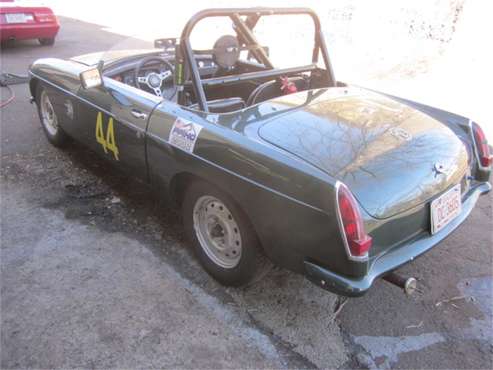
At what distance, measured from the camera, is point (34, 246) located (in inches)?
118

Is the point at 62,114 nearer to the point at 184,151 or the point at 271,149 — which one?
the point at 184,151

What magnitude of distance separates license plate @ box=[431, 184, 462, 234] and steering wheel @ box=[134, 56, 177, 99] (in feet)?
6.96

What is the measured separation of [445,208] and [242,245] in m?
1.15

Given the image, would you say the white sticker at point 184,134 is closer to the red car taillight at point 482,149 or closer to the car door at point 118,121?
the car door at point 118,121

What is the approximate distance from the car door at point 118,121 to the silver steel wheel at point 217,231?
22.7 inches

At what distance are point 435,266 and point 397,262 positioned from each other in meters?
1.02

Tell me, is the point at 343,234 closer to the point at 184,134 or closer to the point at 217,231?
the point at 217,231

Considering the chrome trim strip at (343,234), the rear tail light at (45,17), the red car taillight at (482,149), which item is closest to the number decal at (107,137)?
the chrome trim strip at (343,234)

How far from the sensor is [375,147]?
2.34 meters

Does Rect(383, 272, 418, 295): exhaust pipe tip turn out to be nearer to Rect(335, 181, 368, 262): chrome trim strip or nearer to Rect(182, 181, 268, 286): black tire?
Rect(335, 181, 368, 262): chrome trim strip

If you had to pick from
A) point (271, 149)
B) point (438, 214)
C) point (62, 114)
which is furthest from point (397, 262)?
point (62, 114)

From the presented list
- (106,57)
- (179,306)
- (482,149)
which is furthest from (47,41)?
(482,149)

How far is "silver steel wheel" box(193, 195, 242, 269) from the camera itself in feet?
8.38

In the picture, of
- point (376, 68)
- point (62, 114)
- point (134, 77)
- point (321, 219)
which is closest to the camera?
point (321, 219)
